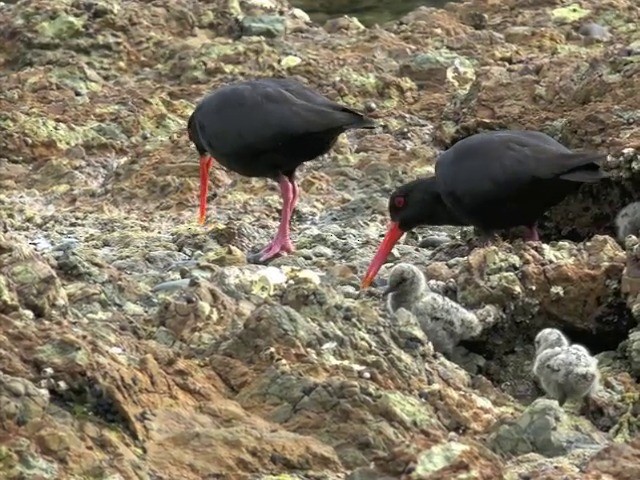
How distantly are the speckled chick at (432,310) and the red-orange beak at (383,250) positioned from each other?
3.39 ft

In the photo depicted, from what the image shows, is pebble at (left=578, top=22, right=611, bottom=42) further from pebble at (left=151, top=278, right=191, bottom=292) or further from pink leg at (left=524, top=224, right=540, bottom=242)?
pebble at (left=151, top=278, right=191, bottom=292)

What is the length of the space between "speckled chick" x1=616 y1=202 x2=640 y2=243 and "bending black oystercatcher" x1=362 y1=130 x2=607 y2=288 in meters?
0.40

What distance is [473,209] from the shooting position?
9.34 metres

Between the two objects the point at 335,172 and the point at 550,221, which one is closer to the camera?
the point at 550,221

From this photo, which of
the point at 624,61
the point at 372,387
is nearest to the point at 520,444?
the point at 372,387

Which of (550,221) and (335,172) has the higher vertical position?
(550,221)

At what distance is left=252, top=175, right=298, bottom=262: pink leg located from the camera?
10.3 meters

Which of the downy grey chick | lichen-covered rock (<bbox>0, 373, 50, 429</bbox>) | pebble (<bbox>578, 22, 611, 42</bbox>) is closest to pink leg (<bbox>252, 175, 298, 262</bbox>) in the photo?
the downy grey chick

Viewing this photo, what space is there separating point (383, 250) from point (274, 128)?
1.14 metres

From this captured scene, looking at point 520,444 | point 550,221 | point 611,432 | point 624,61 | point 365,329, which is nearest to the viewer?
point 520,444

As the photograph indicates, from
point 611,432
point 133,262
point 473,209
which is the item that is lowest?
point 133,262

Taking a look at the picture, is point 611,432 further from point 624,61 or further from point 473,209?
point 624,61

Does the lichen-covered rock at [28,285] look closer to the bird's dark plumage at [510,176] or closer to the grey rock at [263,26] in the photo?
the bird's dark plumage at [510,176]

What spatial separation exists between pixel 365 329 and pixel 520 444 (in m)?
1.16
